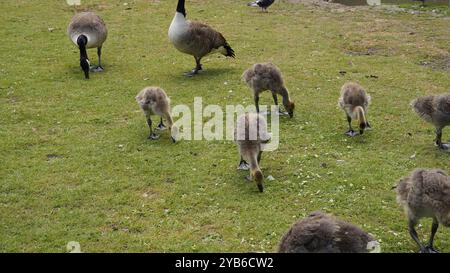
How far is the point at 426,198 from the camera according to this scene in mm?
6406

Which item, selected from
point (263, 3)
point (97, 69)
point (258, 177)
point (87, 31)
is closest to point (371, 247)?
point (258, 177)

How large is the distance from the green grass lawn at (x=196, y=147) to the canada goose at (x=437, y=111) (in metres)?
0.40

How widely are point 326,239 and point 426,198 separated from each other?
1642 millimetres

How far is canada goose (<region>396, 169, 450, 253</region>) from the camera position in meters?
6.30

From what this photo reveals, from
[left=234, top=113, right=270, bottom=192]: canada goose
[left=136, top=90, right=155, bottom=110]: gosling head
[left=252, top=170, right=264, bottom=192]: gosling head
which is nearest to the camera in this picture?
[left=252, top=170, right=264, bottom=192]: gosling head

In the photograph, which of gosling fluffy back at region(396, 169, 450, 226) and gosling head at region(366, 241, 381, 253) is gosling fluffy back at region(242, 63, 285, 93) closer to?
gosling fluffy back at region(396, 169, 450, 226)

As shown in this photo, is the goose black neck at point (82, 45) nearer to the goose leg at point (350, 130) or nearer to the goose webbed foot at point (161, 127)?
the goose webbed foot at point (161, 127)

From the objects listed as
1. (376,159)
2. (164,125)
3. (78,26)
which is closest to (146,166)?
(164,125)

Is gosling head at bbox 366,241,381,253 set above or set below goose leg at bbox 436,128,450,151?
above

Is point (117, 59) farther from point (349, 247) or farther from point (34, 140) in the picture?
point (349, 247)

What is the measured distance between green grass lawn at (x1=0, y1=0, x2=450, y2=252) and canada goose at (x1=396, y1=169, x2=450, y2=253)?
Answer: 51 cm

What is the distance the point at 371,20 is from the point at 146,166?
13545 millimetres

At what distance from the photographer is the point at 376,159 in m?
9.42

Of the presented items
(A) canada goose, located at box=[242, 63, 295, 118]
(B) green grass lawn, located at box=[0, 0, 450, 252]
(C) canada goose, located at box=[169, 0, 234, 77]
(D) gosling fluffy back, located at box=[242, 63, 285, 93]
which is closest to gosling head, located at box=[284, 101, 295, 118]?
(A) canada goose, located at box=[242, 63, 295, 118]
